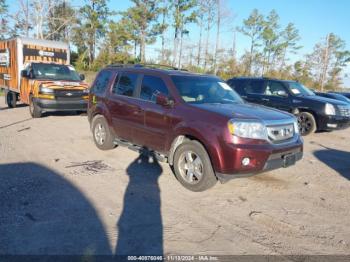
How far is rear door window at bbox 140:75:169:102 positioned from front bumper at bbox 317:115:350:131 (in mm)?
6325

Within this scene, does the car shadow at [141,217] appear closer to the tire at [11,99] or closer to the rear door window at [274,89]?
the rear door window at [274,89]

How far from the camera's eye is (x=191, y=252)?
3260 millimetres

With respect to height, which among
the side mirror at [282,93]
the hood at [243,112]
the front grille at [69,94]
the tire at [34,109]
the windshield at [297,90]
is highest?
the windshield at [297,90]

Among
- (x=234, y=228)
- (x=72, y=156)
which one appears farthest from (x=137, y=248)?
(x=72, y=156)

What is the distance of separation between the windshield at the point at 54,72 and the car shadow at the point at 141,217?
7.43 meters

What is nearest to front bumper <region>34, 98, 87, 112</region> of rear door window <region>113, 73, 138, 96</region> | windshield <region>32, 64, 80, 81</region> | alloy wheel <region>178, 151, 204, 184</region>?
windshield <region>32, 64, 80, 81</region>

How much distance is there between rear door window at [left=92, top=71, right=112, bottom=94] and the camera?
7.01 meters

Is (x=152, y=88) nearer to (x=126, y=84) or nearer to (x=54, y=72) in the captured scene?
(x=126, y=84)

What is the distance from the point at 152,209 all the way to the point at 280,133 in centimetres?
→ 222

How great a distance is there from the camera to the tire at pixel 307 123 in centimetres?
1002

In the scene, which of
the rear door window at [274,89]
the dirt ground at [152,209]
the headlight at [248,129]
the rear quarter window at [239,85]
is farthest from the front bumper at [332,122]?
the headlight at [248,129]

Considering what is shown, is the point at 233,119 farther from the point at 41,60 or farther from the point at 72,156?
the point at 41,60

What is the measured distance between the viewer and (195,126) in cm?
484

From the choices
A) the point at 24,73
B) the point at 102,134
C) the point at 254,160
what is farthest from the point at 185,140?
the point at 24,73
